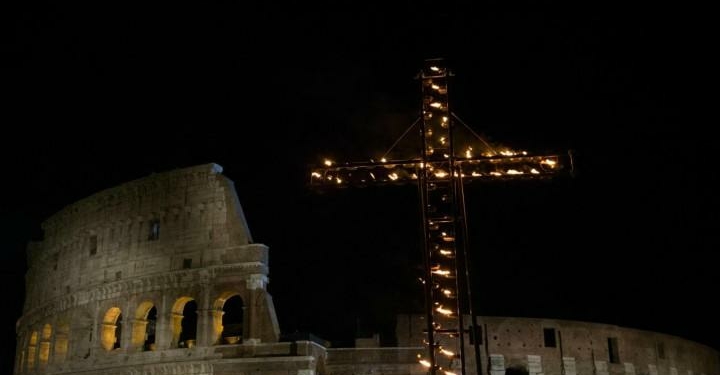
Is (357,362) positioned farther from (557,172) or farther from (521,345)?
(557,172)

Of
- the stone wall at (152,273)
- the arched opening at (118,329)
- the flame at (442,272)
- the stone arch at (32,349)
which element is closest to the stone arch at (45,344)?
the stone wall at (152,273)

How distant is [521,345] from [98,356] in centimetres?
1640

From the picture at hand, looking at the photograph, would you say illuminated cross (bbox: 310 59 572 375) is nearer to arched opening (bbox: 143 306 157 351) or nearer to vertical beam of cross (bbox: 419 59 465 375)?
vertical beam of cross (bbox: 419 59 465 375)

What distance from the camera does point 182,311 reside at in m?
27.8

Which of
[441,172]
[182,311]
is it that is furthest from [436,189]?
[182,311]

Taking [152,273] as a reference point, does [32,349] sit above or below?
below

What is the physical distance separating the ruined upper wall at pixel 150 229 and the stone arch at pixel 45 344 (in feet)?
4.04

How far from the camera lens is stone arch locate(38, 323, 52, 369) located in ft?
105

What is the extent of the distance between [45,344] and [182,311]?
817 centimetres

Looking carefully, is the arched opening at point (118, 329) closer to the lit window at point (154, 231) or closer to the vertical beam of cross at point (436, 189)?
the lit window at point (154, 231)

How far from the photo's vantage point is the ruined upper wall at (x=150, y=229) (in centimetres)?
2725

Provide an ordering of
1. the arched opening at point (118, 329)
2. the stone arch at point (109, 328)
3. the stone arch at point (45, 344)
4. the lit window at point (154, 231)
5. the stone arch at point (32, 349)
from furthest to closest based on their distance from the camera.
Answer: the stone arch at point (32, 349) → the stone arch at point (45, 344) → the arched opening at point (118, 329) → the stone arch at point (109, 328) → the lit window at point (154, 231)

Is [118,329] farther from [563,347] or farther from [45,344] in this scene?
[563,347]

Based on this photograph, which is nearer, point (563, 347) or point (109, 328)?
point (109, 328)
